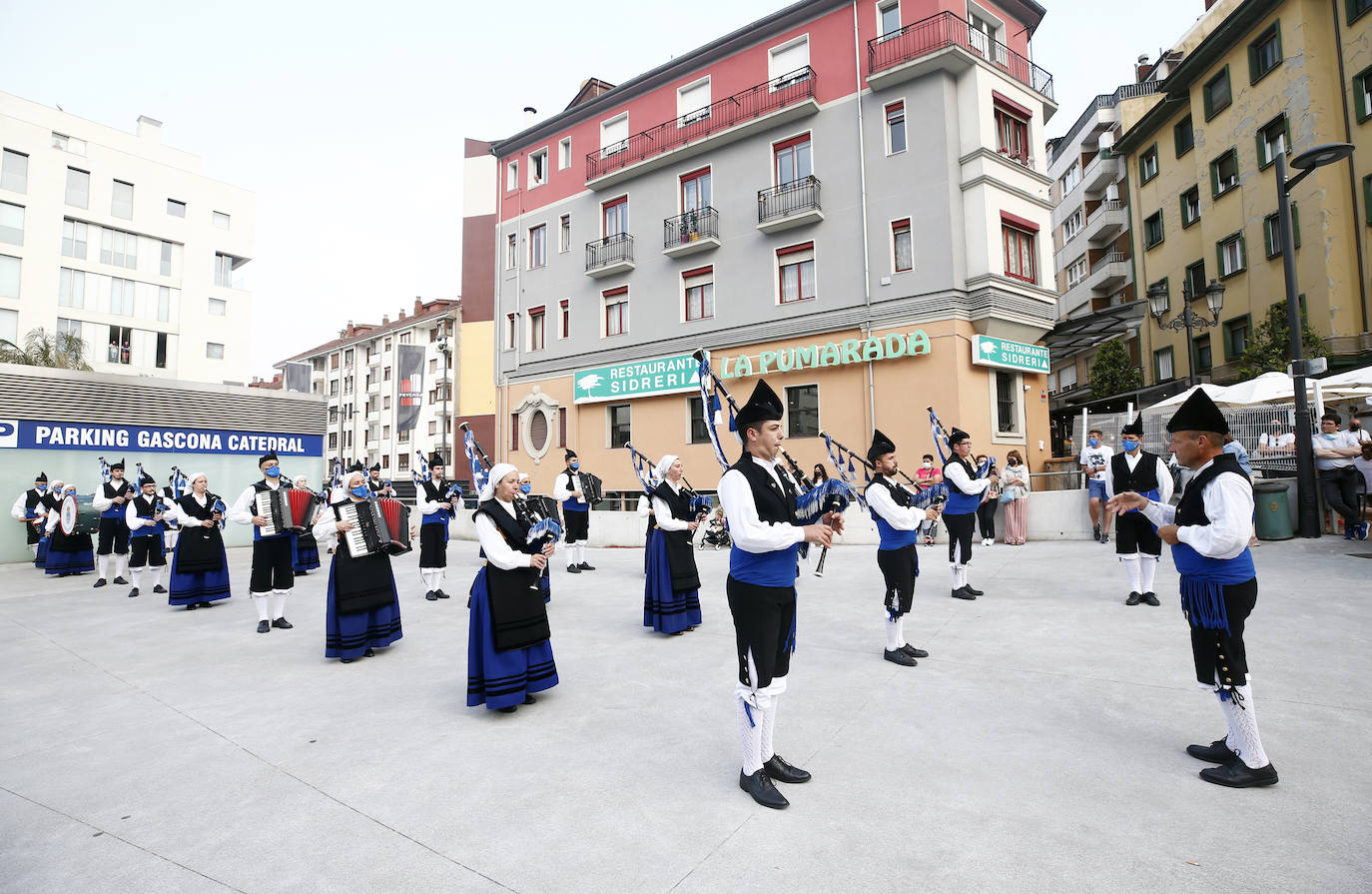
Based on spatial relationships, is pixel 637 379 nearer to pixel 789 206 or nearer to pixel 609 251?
pixel 609 251

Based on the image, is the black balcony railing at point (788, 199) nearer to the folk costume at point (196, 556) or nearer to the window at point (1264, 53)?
the window at point (1264, 53)

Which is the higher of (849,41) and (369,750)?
(849,41)

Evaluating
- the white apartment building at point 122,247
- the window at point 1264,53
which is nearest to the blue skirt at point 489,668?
the window at point 1264,53

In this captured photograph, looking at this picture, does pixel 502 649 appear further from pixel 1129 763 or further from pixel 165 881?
pixel 1129 763

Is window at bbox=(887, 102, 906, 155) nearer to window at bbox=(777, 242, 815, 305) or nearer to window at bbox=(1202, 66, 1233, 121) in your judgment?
window at bbox=(777, 242, 815, 305)

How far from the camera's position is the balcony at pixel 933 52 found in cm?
1894

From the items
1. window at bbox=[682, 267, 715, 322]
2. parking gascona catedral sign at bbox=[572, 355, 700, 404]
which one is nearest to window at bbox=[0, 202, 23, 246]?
parking gascona catedral sign at bbox=[572, 355, 700, 404]

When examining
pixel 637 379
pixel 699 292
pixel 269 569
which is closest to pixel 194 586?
pixel 269 569

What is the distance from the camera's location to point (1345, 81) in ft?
64.3

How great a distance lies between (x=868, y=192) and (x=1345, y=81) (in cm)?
1346

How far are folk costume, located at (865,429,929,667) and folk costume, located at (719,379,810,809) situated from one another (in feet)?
8.31

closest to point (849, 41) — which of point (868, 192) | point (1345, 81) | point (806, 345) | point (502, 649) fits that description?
point (868, 192)

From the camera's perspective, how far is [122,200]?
1576 inches

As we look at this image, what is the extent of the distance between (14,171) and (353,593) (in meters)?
45.7
